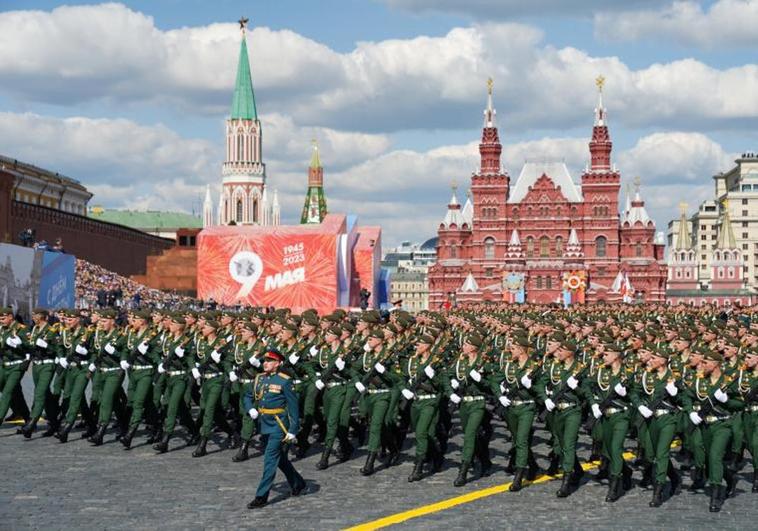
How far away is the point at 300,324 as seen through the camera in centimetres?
1842

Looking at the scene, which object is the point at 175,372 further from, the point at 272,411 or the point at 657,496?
the point at 657,496

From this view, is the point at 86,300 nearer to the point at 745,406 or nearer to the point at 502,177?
the point at 745,406

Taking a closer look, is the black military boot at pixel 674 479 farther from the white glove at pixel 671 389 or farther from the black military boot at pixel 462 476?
the black military boot at pixel 462 476

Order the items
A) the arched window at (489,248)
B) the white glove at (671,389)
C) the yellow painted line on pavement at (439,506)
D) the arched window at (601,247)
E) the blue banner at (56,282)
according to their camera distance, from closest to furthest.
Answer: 1. the yellow painted line on pavement at (439,506)
2. the white glove at (671,389)
3. the blue banner at (56,282)
4. the arched window at (601,247)
5. the arched window at (489,248)

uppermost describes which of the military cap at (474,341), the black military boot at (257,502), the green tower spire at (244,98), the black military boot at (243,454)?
the green tower spire at (244,98)

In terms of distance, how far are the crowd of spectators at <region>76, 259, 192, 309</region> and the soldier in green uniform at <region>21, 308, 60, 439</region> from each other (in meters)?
24.8

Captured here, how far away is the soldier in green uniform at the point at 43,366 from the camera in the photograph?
1773 centimetres

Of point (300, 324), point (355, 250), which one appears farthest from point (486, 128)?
point (300, 324)

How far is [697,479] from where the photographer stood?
14008mm

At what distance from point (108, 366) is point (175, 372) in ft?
3.88

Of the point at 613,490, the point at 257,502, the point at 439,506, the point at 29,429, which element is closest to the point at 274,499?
the point at 257,502

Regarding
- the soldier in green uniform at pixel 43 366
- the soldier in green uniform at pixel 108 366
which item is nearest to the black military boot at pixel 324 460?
the soldier in green uniform at pixel 108 366

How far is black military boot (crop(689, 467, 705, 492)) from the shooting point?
13.9 m

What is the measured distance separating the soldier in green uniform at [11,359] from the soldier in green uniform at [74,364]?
0.65 m
